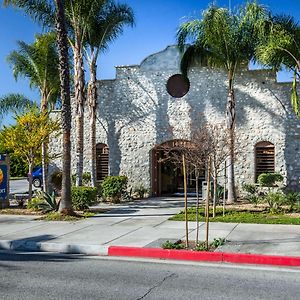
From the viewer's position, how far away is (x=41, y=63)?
21812 millimetres

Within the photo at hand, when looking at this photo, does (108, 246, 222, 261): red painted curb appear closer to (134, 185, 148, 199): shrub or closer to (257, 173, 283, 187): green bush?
(257, 173, 283, 187): green bush

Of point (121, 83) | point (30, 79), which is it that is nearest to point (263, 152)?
point (121, 83)

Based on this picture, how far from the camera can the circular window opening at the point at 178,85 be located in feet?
68.4

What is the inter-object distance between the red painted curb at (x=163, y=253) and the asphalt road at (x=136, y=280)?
0.46 metres

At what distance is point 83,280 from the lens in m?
6.99

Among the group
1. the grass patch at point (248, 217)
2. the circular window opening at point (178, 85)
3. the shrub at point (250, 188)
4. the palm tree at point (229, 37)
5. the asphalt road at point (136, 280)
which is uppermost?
the palm tree at point (229, 37)

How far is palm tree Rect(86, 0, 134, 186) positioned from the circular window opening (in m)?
3.22

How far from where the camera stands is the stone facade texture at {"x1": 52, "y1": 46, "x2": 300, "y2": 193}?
19.4 m

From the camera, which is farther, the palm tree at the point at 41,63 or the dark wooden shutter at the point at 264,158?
the palm tree at the point at 41,63

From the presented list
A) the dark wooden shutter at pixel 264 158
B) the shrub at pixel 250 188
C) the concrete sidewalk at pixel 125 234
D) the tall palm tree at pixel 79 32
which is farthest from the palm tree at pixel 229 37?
the concrete sidewalk at pixel 125 234

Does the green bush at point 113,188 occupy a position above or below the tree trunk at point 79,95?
below

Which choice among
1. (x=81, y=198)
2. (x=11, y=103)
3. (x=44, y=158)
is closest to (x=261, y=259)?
(x=81, y=198)

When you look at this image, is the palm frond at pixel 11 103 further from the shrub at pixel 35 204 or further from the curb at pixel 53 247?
the curb at pixel 53 247

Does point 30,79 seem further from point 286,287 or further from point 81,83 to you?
point 286,287
